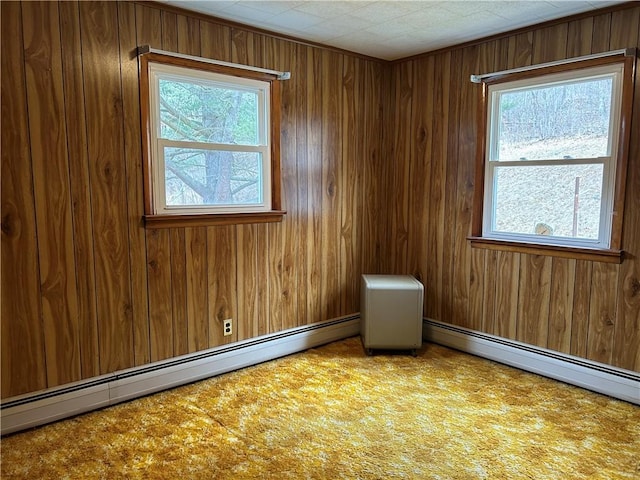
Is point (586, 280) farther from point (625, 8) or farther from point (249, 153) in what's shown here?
point (249, 153)

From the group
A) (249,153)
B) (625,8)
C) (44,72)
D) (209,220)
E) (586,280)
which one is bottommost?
(586,280)

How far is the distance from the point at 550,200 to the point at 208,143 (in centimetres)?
241

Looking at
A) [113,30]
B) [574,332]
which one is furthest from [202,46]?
[574,332]

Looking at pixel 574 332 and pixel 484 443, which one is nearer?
pixel 484 443

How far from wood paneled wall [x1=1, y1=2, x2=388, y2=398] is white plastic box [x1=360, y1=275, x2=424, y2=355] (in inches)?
21.4

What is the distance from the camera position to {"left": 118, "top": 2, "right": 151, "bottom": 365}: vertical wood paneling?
279 cm

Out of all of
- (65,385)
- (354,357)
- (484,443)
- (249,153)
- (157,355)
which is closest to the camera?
(484,443)

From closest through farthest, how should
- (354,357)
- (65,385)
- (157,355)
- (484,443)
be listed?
(484,443) → (65,385) → (157,355) → (354,357)

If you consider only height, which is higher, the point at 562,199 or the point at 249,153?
the point at 249,153

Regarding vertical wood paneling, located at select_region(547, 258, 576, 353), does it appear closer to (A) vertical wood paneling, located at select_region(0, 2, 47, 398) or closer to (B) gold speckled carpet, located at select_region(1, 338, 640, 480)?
(B) gold speckled carpet, located at select_region(1, 338, 640, 480)

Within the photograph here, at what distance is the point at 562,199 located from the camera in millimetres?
3271

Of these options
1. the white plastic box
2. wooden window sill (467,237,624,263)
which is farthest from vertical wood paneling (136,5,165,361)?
wooden window sill (467,237,624,263)

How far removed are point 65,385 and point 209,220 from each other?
1.30 metres

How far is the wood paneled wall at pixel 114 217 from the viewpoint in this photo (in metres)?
2.51
